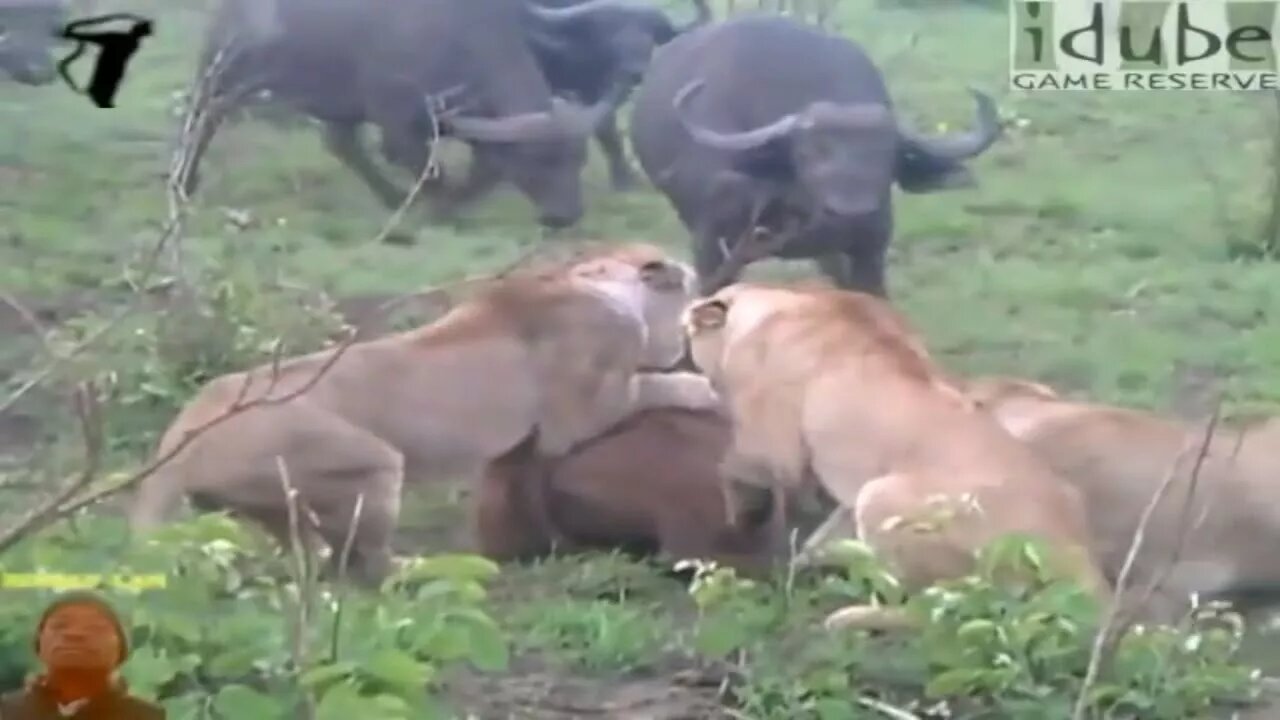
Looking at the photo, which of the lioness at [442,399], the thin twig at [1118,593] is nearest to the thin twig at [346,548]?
the lioness at [442,399]

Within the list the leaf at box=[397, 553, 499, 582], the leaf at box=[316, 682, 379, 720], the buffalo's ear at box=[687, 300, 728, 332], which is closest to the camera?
the leaf at box=[316, 682, 379, 720]

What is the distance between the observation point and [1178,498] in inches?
81.4

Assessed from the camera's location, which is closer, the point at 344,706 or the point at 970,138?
the point at 344,706

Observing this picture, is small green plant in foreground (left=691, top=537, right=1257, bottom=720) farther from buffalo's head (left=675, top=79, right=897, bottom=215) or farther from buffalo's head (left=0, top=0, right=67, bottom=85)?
buffalo's head (left=0, top=0, right=67, bottom=85)

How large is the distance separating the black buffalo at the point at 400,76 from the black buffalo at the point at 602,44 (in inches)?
0.6

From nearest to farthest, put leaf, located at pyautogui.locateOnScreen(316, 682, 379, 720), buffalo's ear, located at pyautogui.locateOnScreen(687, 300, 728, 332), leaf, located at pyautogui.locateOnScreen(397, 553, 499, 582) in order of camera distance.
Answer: leaf, located at pyautogui.locateOnScreen(316, 682, 379, 720) < leaf, located at pyautogui.locateOnScreen(397, 553, 499, 582) < buffalo's ear, located at pyautogui.locateOnScreen(687, 300, 728, 332)

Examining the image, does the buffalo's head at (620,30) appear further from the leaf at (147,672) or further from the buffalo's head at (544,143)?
the leaf at (147,672)

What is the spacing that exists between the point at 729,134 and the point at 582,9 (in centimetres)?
21

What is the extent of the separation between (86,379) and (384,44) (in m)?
0.50

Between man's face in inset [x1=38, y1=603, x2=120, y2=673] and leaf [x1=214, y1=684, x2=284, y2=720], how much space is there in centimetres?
12

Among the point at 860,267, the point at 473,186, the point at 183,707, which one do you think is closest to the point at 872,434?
the point at 860,267

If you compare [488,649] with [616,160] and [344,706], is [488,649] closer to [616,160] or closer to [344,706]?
[344,706]

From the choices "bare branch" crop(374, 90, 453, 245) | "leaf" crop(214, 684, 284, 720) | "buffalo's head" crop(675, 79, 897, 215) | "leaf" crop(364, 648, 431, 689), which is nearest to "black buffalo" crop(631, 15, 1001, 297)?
"buffalo's head" crop(675, 79, 897, 215)

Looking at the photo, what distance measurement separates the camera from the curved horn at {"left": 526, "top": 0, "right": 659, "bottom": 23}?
6.98 ft
